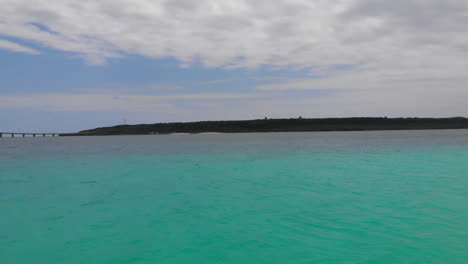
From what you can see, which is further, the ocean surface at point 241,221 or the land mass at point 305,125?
the land mass at point 305,125

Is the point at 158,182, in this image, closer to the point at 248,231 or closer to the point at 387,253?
the point at 248,231

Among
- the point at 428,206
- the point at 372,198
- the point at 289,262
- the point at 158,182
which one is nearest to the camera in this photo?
the point at 289,262

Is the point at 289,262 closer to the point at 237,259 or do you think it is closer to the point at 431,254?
the point at 237,259

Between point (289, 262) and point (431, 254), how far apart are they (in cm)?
295

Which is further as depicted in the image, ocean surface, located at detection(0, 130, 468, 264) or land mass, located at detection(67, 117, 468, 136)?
land mass, located at detection(67, 117, 468, 136)

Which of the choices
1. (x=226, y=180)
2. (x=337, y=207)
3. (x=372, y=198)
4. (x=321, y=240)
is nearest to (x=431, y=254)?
(x=321, y=240)

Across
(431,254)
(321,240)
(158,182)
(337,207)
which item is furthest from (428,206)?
(158,182)

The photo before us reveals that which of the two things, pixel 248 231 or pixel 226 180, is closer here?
pixel 248 231

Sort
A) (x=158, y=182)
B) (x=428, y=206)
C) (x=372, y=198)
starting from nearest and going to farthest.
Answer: (x=428, y=206), (x=372, y=198), (x=158, y=182)

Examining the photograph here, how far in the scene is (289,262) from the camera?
6.95m

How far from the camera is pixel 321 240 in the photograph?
26.1ft

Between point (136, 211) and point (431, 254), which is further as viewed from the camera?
point (136, 211)

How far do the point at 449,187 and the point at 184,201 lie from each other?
10.7 m

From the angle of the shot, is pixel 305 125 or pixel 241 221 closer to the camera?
pixel 241 221
